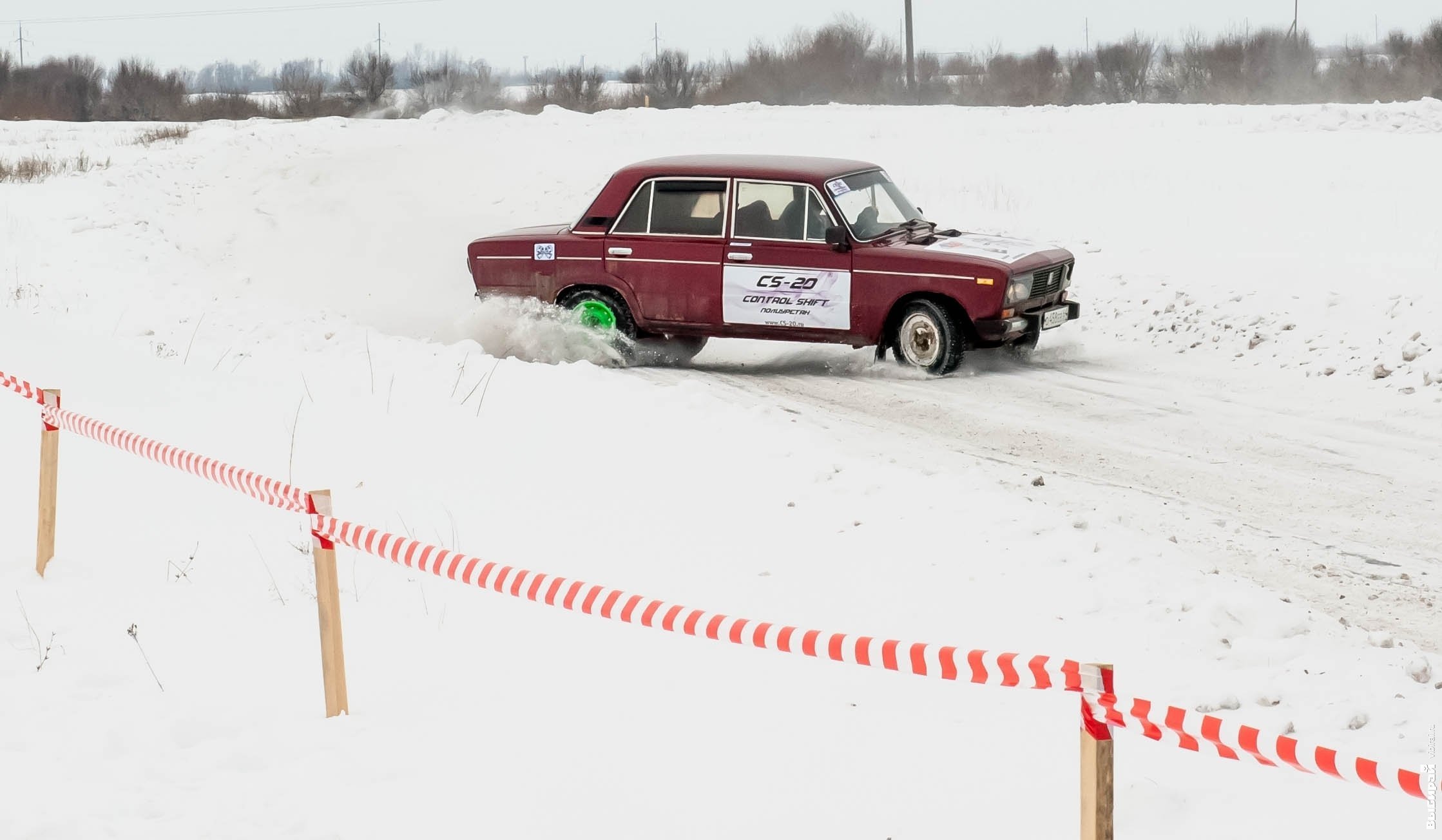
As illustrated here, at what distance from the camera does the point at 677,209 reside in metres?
11.3

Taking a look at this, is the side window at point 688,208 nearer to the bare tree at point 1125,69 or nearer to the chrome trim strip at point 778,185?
the chrome trim strip at point 778,185

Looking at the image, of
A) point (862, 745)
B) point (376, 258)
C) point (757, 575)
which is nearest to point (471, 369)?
point (757, 575)

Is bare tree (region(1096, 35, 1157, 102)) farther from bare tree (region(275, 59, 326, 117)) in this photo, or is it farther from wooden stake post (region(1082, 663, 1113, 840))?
wooden stake post (region(1082, 663, 1113, 840))

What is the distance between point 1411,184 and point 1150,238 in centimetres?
423

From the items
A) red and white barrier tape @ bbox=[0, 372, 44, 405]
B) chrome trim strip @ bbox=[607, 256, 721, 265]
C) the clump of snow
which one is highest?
chrome trim strip @ bbox=[607, 256, 721, 265]

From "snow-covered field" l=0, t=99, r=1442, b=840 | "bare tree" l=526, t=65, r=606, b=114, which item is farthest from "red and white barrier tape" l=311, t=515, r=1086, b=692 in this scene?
"bare tree" l=526, t=65, r=606, b=114

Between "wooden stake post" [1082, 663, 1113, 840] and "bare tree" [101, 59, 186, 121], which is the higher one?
"bare tree" [101, 59, 186, 121]

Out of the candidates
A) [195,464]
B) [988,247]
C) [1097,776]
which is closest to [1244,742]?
[1097,776]

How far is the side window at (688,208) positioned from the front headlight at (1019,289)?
7.83 ft

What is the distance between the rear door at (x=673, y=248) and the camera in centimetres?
1114

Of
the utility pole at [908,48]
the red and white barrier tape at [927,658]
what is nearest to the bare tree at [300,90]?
the utility pole at [908,48]

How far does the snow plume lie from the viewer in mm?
11453

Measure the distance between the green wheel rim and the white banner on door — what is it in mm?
1051

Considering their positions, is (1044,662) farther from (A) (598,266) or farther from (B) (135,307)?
(B) (135,307)
